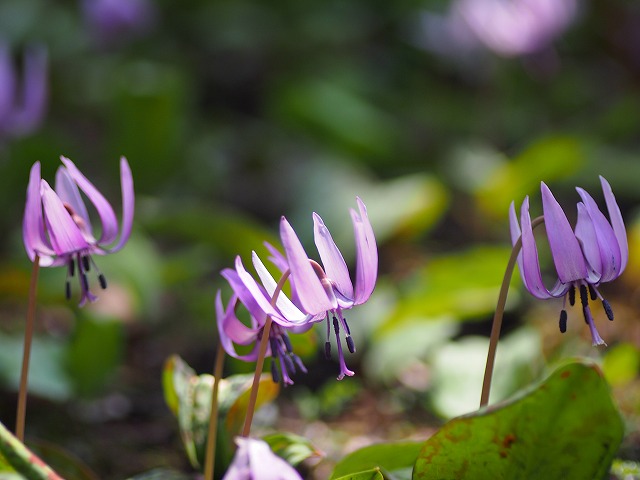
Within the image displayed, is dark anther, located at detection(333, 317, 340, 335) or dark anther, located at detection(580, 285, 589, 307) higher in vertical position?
dark anther, located at detection(580, 285, 589, 307)

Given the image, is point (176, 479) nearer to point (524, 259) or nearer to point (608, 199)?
point (524, 259)

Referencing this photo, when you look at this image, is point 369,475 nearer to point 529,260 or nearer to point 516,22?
point 529,260

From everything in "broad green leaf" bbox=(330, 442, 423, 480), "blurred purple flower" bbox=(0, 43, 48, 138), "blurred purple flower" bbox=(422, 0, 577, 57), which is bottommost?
"broad green leaf" bbox=(330, 442, 423, 480)

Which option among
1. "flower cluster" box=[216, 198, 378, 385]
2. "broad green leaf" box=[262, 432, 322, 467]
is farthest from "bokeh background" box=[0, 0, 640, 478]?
"flower cluster" box=[216, 198, 378, 385]

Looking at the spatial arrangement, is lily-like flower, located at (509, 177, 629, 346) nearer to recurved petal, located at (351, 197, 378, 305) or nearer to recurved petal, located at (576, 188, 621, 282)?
recurved petal, located at (576, 188, 621, 282)

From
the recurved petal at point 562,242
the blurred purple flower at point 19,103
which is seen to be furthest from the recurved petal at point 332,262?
the blurred purple flower at point 19,103

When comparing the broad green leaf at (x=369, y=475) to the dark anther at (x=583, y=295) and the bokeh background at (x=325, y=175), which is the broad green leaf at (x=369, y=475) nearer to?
the dark anther at (x=583, y=295)
